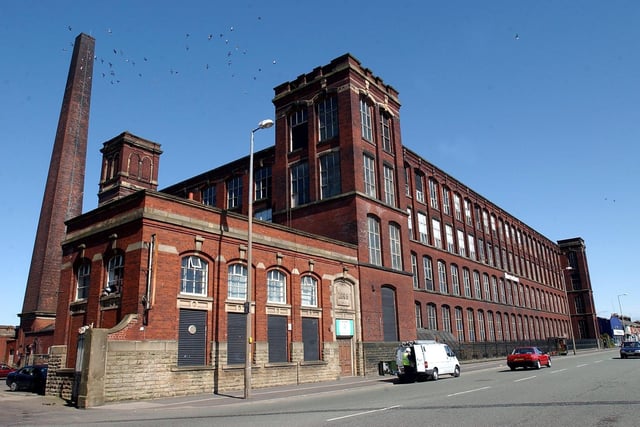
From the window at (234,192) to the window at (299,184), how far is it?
10.6 metres

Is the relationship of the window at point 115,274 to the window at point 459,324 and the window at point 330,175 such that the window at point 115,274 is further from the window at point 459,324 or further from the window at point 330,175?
the window at point 459,324

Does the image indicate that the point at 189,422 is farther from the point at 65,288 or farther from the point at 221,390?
the point at 65,288

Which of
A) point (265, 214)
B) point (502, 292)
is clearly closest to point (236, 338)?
point (265, 214)

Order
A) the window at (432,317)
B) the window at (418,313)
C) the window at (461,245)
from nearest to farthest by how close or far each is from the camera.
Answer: the window at (418,313)
the window at (432,317)
the window at (461,245)

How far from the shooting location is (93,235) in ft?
73.7

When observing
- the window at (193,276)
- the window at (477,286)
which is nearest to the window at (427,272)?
the window at (477,286)

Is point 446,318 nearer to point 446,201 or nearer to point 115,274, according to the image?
point 446,201

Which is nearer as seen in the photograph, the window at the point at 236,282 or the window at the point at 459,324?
the window at the point at 236,282

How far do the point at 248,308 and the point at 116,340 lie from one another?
4.90 metres

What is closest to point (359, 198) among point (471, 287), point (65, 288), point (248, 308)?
point (248, 308)

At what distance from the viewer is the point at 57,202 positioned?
168 ft

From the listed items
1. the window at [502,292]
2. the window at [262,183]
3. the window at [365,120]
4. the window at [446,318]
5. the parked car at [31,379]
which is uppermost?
the window at [365,120]

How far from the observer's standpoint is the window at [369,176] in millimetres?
33438

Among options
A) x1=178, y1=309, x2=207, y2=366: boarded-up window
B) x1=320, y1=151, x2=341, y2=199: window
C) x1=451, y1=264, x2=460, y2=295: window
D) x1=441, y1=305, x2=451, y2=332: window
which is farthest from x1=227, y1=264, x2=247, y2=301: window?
x1=451, y1=264, x2=460, y2=295: window
